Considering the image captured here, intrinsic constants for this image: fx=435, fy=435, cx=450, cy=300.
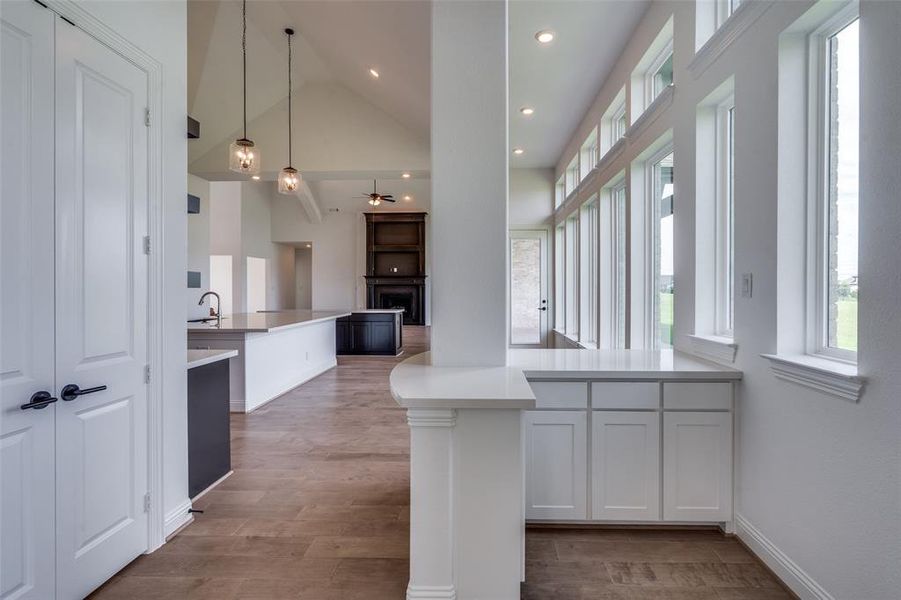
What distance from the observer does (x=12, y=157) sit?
1540 millimetres

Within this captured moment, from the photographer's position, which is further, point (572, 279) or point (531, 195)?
point (531, 195)

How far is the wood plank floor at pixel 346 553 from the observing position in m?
1.88

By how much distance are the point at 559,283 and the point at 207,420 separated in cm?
597

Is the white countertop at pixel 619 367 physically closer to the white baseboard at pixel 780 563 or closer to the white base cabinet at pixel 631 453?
the white base cabinet at pixel 631 453

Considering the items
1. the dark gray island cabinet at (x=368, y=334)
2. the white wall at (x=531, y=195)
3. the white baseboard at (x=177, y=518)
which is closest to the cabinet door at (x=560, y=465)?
the white baseboard at (x=177, y=518)

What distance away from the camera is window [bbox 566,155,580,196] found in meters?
6.34

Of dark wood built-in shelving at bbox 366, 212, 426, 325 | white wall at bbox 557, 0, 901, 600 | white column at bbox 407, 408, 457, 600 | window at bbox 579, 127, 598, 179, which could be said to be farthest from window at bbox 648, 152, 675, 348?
dark wood built-in shelving at bbox 366, 212, 426, 325

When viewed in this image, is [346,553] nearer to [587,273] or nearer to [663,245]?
[663,245]

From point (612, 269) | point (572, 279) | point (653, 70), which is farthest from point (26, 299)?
point (572, 279)

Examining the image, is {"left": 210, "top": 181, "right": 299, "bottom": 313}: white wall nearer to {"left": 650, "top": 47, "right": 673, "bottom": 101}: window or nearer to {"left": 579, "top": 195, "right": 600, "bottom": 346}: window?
{"left": 579, "top": 195, "right": 600, "bottom": 346}: window

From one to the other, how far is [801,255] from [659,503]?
139 cm

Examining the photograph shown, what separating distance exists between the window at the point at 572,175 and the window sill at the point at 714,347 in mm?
4026

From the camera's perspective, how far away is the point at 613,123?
478 centimetres

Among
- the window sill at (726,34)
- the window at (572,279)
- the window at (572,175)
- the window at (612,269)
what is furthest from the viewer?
the window at (572,279)
